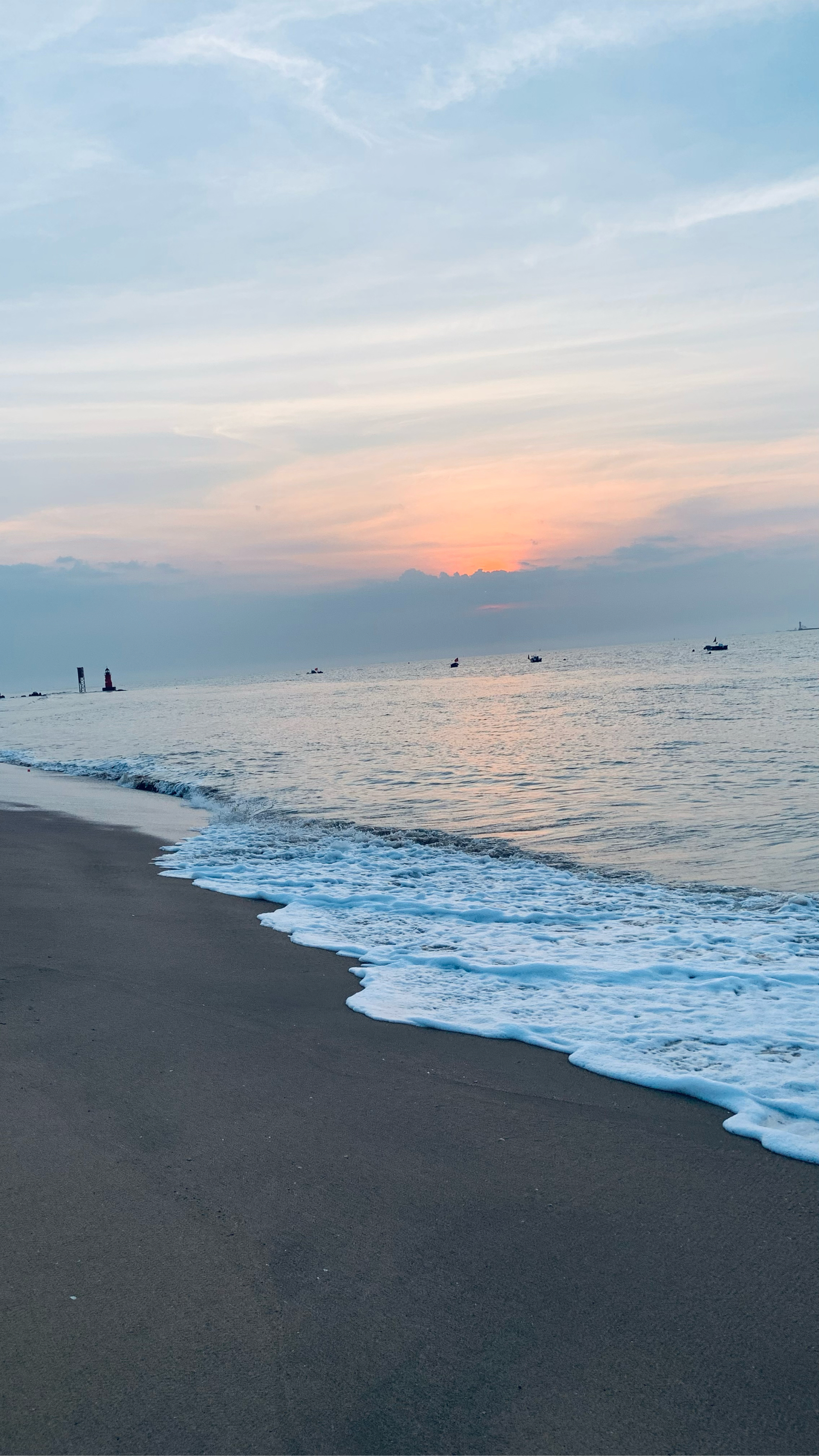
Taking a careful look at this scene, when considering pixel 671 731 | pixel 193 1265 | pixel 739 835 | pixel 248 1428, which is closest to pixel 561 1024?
pixel 193 1265

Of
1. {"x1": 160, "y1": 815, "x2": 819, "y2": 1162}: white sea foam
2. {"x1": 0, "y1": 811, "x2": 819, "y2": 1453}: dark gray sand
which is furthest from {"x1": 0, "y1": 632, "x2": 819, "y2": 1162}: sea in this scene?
{"x1": 0, "y1": 811, "x2": 819, "y2": 1453}: dark gray sand

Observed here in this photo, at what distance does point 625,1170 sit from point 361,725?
109ft

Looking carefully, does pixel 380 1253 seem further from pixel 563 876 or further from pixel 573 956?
pixel 563 876

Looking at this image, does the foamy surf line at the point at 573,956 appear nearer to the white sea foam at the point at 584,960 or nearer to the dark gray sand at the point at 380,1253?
the white sea foam at the point at 584,960

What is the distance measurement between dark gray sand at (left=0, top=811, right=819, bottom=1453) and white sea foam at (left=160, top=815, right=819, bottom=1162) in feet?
1.29

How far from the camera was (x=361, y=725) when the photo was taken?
121ft

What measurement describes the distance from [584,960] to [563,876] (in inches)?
126

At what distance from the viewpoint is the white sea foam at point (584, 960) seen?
4.91 metres

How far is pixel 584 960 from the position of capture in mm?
7020

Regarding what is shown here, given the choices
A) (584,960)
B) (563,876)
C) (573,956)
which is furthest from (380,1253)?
(563,876)

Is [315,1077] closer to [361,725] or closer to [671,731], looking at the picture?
[671,731]

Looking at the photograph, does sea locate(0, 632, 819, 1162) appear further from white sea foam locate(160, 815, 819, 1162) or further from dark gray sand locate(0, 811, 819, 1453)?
dark gray sand locate(0, 811, 819, 1453)

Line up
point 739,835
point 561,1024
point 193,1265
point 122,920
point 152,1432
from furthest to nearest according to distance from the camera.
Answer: point 739,835 → point 122,920 → point 561,1024 → point 193,1265 → point 152,1432

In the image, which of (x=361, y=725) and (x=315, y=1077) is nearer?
(x=315, y=1077)
